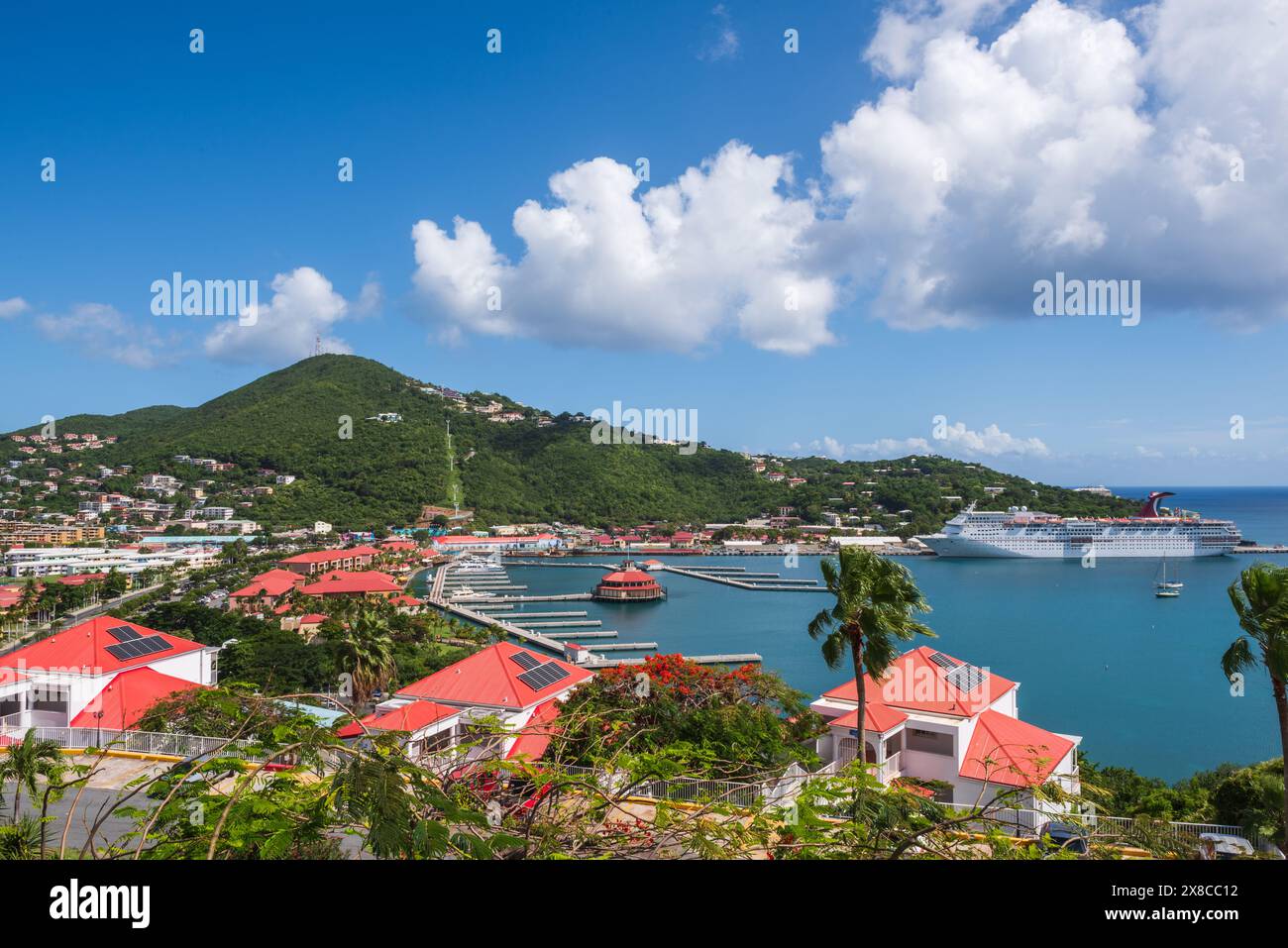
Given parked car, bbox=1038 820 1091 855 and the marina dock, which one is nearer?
parked car, bbox=1038 820 1091 855

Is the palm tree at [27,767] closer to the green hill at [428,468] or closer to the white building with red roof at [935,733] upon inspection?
the white building with red roof at [935,733]

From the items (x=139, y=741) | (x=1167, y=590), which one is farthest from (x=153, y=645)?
(x=1167, y=590)

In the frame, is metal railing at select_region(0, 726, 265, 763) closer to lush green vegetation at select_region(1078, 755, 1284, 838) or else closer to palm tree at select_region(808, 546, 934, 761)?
palm tree at select_region(808, 546, 934, 761)

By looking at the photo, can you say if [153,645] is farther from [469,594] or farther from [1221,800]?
[469,594]

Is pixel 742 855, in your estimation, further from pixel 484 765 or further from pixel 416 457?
pixel 416 457

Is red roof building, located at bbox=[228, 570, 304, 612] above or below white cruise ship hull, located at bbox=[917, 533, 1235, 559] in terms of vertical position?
above

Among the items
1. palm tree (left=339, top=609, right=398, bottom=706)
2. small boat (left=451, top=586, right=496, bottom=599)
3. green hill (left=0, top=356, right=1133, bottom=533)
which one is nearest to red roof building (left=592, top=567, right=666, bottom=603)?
small boat (left=451, top=586, right=496, bottom=599)
